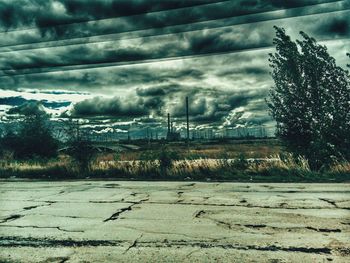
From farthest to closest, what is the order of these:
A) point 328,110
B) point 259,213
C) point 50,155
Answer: point 50,155 → point 328,110 → point 259,213

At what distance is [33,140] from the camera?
108 feet

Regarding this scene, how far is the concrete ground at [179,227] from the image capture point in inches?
177

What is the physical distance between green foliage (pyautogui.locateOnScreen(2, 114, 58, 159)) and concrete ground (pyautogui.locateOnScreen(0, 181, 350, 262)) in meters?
24.8

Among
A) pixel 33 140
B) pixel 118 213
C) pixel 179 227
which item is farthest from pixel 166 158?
pixel 33 140

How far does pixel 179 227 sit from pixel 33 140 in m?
30.1

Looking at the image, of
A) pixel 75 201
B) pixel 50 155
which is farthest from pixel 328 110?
pixel 50 155

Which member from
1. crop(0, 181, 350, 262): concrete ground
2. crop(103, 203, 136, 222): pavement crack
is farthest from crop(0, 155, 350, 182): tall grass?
crop(103, 203, 136, 222): pavement crack

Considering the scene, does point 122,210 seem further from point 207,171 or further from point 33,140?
point 33,140

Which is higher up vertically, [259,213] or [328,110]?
[328,110]

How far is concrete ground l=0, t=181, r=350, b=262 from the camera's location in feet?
14.8

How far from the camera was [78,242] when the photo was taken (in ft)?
16.8

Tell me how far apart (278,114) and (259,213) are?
10.6 m

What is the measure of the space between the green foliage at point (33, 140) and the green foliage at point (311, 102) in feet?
77.4

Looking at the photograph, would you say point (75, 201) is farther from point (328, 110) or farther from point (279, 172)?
point (328, 110)
